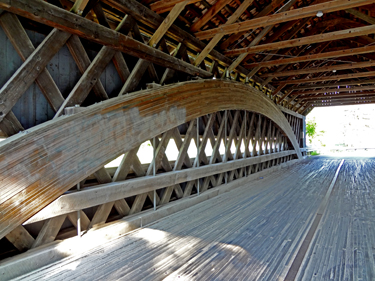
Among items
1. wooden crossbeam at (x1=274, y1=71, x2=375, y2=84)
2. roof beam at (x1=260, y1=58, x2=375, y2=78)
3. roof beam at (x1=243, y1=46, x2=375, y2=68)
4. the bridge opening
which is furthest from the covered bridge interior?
the bridge opening

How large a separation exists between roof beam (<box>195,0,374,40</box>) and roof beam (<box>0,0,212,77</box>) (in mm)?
1217

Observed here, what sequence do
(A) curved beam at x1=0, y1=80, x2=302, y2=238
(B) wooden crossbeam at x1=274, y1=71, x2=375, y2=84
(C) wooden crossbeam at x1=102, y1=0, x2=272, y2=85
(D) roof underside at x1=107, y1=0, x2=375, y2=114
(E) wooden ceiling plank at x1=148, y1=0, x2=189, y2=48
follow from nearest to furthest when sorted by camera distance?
1. (A) curved beam at x1=0, y1=80, x2=302, y2=238
2. (C) wooden crossbeam at x1=102, y1=0, x2=272, y2=85
3. (E) wooden ceiling plank at x1=148, y1=0, x2=189, y2=48
4. (D) roof underside at x1=107, y1=0, x2=375, y2=114
5. (B) wooden crossbeam at x1=274, y1=71, x2=375, y2=84

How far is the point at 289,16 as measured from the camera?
4227 millimetres

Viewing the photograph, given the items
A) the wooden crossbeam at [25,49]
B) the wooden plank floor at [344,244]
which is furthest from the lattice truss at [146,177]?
the wooden plank floor at [344,244]

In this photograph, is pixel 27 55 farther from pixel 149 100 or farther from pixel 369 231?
pixel 369 231

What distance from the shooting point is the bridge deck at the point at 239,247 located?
7.80ft

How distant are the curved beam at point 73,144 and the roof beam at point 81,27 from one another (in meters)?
0.52

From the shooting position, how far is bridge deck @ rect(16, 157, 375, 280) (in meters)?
2.38

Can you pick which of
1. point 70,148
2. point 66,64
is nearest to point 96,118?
point 70,148

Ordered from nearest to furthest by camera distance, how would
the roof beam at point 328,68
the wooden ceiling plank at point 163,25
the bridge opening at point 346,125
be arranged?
1. the wooden ceiling plank at point 163,25
2. the roof beam at point 328,68
3. the bridge opening at point 346,125

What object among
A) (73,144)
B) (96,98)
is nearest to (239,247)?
(73,144)

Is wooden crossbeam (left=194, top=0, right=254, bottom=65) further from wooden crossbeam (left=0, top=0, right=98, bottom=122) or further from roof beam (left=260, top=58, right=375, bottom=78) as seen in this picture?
roof beam (left=260, top=58, right=375, bottom=78)

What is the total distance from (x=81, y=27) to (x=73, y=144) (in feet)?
4.12

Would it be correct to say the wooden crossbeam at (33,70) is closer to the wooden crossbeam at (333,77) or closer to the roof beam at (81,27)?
the roof beam at (81,27)
